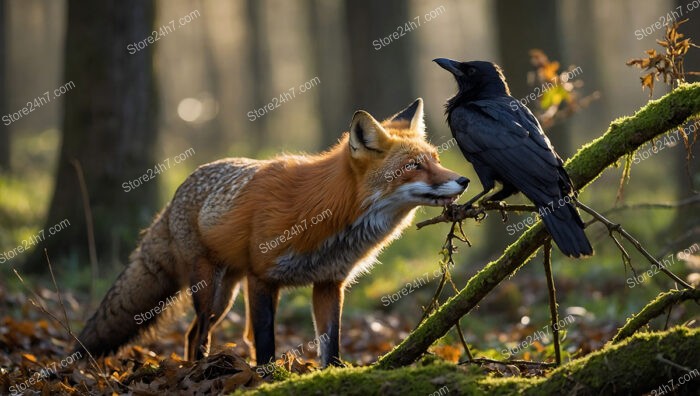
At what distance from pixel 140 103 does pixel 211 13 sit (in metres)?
42.8

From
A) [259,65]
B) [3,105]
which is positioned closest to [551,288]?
[3,105]

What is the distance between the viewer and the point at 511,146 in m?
5.21

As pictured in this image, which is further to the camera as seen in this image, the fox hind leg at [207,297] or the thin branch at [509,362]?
the fox hind leg at [207,297]

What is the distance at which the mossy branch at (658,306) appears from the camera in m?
4.43

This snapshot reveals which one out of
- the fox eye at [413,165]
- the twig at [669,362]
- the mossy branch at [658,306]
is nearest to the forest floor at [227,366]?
the twig at [669,362]

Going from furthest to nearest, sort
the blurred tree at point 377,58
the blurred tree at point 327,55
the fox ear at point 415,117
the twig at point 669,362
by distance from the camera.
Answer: the blurred tree at point 327,55
the blurred tree at point 377,58
the fox ear at point 415,117
the twig at point 669,362

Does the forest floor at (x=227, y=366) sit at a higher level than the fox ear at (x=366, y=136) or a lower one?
lower

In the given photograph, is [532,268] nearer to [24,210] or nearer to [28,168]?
[24,210]

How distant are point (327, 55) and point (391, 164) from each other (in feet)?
105

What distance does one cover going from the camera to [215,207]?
6527 mm

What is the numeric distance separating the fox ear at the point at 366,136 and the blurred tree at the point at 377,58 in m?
10.9

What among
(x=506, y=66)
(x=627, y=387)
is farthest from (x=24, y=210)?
(x=627, y=387)

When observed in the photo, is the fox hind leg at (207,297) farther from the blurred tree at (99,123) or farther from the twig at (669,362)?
the blurred tree at (99,123)

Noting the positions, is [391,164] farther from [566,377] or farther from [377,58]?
[377,58]
